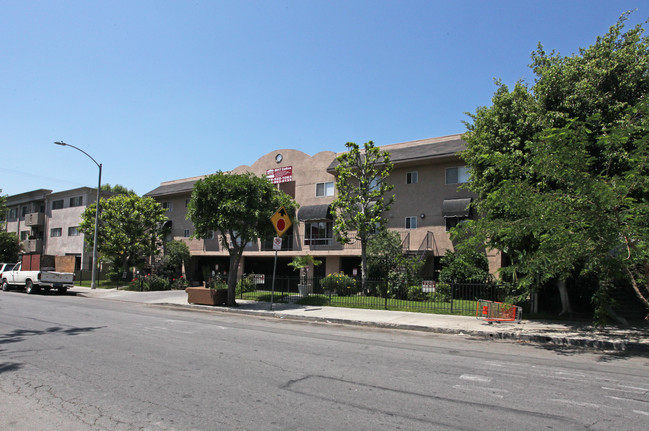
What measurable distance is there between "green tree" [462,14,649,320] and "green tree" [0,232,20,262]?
5033cm

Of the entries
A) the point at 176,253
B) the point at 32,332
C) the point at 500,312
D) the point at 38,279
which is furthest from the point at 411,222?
the point at 38,279

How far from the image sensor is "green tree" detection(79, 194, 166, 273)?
3278cm

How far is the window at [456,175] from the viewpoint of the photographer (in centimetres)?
2491

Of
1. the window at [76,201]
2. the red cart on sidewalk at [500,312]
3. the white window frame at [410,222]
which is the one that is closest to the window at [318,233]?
the white window frame at [410,222]

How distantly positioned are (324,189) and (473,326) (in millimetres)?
18761

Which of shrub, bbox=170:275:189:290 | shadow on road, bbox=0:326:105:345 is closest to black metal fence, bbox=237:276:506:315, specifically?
shrub, bbox=170:275:189:290

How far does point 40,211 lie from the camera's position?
52.2 m

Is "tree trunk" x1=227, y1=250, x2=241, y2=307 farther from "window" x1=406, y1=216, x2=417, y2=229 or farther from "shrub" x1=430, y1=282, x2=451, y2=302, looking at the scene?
"window" x1=406, y1=216, x2=417, y2=229

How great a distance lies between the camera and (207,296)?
19609 mm

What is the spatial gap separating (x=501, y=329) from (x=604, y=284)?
3214 mm

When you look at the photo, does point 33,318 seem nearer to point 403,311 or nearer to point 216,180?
point 216,180

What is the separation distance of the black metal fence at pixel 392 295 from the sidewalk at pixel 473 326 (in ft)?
3.80

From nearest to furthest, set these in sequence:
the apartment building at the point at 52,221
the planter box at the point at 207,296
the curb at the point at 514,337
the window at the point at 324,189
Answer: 1. the curb at the point at 514,337
2. the planter box at the point at 207,296
3. the window at the point at 324,189
4. the apartment building at the point at 52,221

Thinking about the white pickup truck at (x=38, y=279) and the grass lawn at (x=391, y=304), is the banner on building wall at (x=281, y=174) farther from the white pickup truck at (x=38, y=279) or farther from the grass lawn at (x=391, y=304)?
the white pickup truck at (x=38, y=279)
